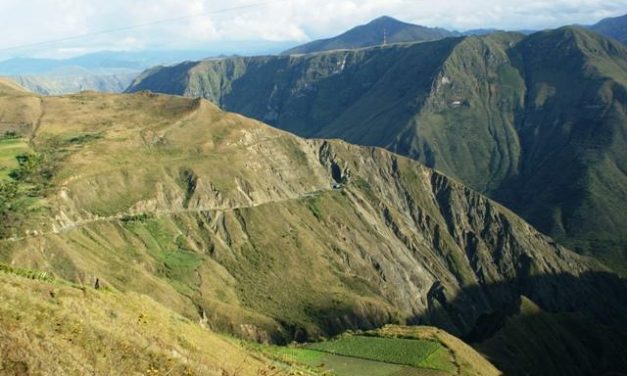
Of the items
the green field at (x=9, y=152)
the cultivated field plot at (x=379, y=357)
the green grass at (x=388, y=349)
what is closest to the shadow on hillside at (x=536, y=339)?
the green grass at (x=388, y=349)

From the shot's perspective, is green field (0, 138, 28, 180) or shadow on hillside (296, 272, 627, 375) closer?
shadow on hillside (296, 272, 627, 375)

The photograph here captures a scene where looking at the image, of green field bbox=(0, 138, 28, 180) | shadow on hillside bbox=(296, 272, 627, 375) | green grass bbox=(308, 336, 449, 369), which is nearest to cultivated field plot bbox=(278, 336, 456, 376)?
green grass bbox=(308, 336, 449, 369)

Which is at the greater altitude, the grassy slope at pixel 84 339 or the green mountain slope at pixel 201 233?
the grassy slope at pixel 84 339

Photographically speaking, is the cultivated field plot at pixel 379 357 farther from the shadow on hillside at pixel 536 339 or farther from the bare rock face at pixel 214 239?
the bare rock face at pixel 214 239

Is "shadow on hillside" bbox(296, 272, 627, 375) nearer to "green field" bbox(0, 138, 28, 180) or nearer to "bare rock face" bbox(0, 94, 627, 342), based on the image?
"bare rock face" bbox(0, 94, 627, 342)

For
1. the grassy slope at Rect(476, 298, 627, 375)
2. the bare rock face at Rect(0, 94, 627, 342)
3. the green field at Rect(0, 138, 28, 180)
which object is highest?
the green field at Rect(0, 138, 28, 180)

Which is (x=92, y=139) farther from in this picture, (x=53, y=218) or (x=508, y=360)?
(x=508, y=360)

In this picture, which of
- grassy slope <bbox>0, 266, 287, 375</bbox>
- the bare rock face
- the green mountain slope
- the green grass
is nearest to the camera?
grassy slope <bbox>0, 266, 287, 375</bbox>

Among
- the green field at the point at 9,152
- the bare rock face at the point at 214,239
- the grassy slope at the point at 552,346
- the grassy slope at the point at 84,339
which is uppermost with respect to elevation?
the grassy slope at the point at 84,339
